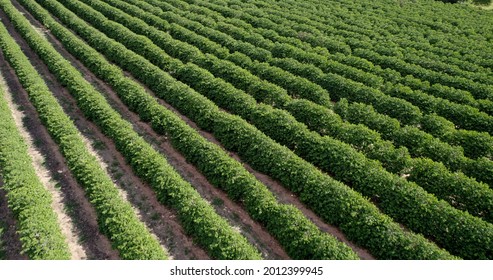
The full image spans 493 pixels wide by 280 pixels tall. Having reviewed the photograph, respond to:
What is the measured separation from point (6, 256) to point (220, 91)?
1377 centimetres

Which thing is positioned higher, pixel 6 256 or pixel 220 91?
pixel 220 91

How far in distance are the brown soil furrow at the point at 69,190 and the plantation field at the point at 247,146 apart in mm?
66

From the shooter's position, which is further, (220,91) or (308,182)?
(220,91)

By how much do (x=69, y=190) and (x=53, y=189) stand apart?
2.49 feet

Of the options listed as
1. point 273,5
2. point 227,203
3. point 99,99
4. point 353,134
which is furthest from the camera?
point 273,5

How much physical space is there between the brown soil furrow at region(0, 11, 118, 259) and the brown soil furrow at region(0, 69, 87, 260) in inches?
6.2

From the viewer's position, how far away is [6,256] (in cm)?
1353

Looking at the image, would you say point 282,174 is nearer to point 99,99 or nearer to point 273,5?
point 99,99

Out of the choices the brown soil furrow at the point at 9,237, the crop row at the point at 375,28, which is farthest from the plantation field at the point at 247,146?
the crop row at the point at 375,28

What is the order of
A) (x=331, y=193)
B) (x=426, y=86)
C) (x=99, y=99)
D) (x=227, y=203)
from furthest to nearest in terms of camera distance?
(x=426, y=86)
(x=99, y=99)
(x=227, y=203)
(x=331, y=193)

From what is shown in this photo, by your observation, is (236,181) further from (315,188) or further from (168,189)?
(315,188)

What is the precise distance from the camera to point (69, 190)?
53.7 ft
